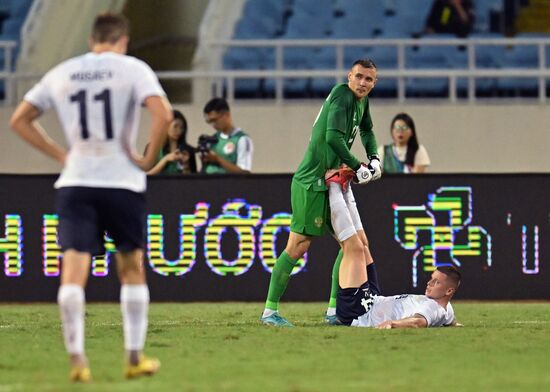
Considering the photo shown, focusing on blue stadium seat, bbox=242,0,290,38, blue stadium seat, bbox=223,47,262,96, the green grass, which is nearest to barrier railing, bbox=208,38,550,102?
blue stadium seat, bbox=223,47,262,96

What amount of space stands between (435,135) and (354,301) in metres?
7.26

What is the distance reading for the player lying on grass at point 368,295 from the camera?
36.8 feet

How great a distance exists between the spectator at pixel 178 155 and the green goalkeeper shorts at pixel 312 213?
3839mm

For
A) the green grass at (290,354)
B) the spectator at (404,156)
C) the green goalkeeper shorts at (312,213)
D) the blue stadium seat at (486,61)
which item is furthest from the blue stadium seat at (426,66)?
the green goalkeeper shorts at (312,213)

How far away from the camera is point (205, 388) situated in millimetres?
7562

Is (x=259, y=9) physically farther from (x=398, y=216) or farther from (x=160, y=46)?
(x=398, y=216)

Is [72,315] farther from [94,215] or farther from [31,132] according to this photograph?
[31,132]

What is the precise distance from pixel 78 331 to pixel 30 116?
1.16m

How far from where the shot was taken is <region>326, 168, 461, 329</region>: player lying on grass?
441 inches

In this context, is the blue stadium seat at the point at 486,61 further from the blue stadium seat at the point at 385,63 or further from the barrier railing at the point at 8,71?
the barrier railing at the point at 8,71

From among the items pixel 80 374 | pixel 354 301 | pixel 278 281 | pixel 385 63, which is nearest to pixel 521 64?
pixel 385 63

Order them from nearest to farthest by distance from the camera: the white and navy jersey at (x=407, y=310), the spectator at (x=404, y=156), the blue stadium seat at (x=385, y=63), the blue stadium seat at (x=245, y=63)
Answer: the white and navy jersey at (x=407, y=310) < the spectator at (x=404, y=156) < the blue stadium seat at (x=385, y=63) < the blue stadium seat at (x=245, y=63)

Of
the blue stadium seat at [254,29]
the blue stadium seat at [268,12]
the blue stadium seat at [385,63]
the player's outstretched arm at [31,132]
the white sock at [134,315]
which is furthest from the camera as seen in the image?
the blue stadium seat at [268,12]

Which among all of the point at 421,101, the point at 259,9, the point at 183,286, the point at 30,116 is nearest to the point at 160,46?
the point at 259,9
